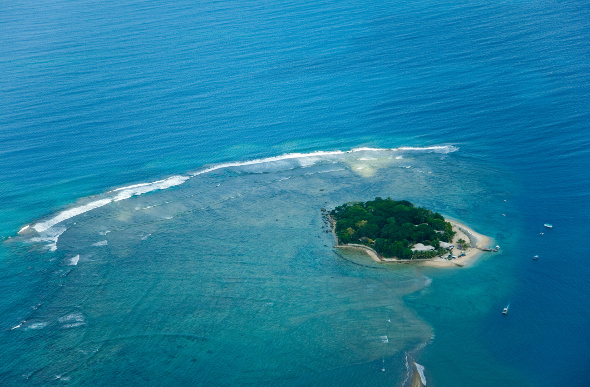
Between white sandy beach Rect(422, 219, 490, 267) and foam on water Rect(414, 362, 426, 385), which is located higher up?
white sandy beach Rect(422, 219, 490, 267)

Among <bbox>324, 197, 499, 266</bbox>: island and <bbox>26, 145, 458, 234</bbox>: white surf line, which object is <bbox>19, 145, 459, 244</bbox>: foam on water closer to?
<bbox>26, 145, 458, 234</bbox>: white surf line

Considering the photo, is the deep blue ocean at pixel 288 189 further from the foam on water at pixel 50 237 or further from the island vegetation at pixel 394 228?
the island vegetation at pixel 394 228

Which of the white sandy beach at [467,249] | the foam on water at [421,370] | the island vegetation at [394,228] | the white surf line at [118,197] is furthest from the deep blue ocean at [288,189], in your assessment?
the island vegetation at [394,228]

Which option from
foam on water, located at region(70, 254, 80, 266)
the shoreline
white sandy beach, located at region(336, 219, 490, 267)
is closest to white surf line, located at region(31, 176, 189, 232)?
foam on water, located at region(70, 254, 80, 266)

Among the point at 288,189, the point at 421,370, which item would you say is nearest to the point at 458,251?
the point at 421,370

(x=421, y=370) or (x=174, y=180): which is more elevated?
(x=174, y=180)

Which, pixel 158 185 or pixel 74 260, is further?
pixel 158 185

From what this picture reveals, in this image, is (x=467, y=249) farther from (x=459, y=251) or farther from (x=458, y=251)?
(x=458, y=251)
